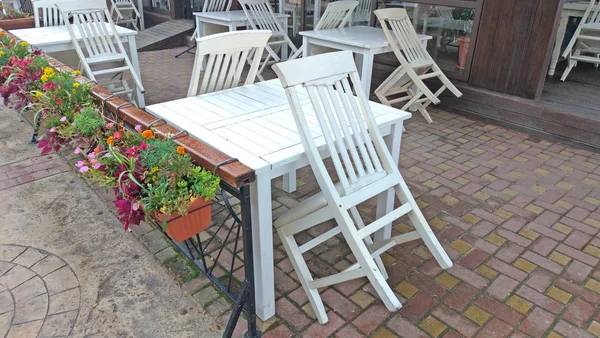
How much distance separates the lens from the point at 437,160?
3.56 meters

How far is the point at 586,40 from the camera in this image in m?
5.06

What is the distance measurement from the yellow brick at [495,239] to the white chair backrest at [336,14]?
3054 mm

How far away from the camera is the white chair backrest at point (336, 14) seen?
4.79 m

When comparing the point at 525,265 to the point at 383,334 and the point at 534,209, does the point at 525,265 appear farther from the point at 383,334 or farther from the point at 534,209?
the point at 383,334

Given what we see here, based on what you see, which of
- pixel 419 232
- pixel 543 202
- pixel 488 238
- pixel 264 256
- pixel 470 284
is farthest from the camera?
pixel 543 202

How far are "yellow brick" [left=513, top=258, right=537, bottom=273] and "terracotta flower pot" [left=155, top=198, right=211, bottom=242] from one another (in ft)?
5.45

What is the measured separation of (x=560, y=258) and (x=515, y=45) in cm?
247

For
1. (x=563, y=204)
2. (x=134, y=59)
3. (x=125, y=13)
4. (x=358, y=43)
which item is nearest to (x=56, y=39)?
(x=134, y=59)

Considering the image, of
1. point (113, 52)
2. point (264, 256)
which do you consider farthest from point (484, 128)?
point (113, 52)

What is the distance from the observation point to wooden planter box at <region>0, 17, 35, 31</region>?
15.8 ft

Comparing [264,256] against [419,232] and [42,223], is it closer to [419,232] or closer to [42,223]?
[419,232]

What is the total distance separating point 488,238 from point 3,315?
8.24 ft

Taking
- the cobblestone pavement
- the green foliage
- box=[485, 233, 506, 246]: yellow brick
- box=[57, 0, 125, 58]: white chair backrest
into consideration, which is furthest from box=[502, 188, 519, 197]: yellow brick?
box=[57, 0, 125, 58]: white chair backrest

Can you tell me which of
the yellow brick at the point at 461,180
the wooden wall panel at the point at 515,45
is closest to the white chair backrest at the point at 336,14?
the wooden wall panel at the point at 515,45
